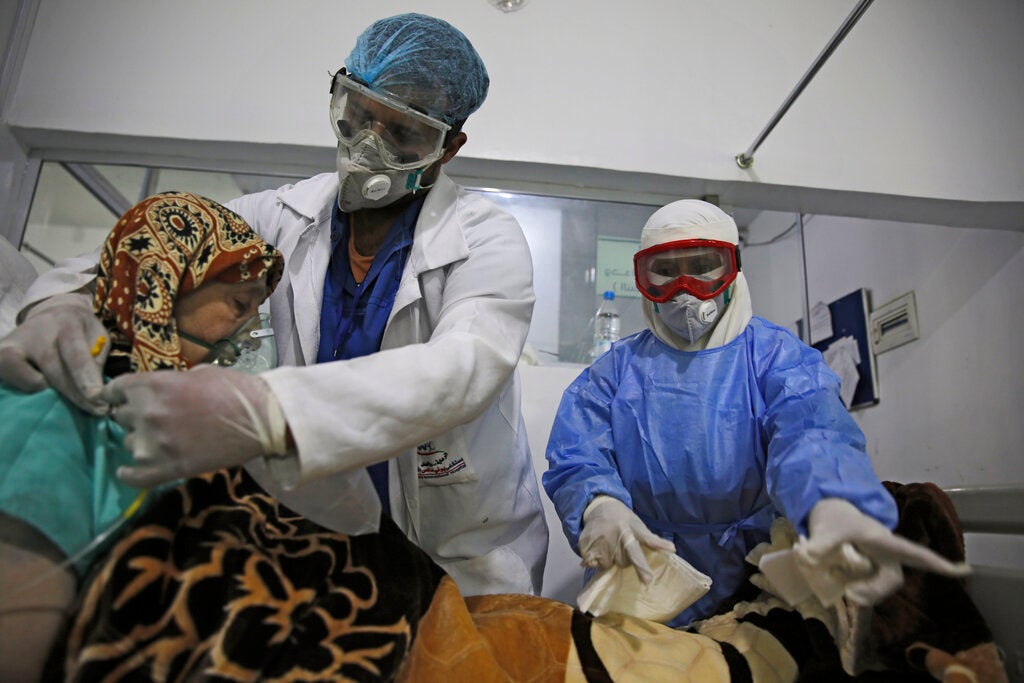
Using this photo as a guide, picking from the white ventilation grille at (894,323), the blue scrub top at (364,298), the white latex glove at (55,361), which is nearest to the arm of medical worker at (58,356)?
the white latex glove at (55,361)

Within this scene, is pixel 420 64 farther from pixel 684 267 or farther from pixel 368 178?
pixel 684 267

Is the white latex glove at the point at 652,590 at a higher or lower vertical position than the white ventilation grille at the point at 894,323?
lower

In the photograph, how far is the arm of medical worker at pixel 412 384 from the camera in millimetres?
796

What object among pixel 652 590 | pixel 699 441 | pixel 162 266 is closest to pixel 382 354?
pixel 162 266

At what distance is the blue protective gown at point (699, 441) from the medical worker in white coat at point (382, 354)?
154 millimetres

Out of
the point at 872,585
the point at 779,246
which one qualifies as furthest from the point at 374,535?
the point at 779,246

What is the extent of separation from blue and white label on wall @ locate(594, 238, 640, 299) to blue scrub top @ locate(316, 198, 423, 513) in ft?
3.59

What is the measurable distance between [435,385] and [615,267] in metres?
1.56

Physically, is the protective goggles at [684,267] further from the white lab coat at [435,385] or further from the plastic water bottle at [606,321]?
the plastic water bottle at [606,321]

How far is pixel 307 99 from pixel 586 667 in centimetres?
178

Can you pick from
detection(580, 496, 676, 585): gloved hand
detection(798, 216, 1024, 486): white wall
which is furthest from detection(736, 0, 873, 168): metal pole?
detection(580, 496, 676, 585): gloved hand

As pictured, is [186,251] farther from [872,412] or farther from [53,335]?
[872,412]

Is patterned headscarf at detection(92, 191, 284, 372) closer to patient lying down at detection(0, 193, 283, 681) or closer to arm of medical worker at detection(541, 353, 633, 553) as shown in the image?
patient lying down at detection(0, 193, 283, 681)

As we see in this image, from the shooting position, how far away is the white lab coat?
848 mm
